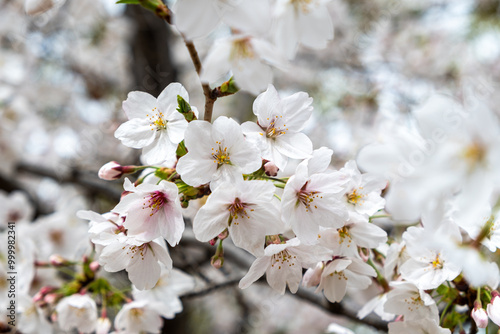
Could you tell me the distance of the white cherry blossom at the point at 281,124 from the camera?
0.85 m

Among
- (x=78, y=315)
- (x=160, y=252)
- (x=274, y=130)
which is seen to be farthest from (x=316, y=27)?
(x=78, y=315)

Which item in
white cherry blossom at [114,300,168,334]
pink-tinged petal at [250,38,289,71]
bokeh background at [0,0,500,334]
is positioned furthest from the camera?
bokeh background at [0,0,500,334]

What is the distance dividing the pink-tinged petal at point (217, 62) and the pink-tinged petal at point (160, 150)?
214 mm

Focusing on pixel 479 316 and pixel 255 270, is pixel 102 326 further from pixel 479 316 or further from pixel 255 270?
pixel 479 316

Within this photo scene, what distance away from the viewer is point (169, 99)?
0.87 meters

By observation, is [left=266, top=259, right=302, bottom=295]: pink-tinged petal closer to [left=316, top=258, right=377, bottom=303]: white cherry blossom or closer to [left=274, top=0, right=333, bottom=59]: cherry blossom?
[left=316, top=258, right=377, bottom=303]: white cherry blossom

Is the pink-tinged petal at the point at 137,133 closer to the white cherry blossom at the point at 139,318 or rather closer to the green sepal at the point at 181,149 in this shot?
the green sepal at the point at 181,149

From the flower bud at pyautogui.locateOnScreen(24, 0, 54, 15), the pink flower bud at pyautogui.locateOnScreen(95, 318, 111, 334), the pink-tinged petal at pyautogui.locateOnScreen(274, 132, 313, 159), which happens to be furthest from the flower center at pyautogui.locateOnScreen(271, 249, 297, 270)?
the flower bud at pyautogui.locateOnScreen(24, 0, 54, 15)

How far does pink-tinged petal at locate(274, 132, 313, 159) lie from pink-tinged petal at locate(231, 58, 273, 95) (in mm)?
199

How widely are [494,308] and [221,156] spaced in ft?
2.28

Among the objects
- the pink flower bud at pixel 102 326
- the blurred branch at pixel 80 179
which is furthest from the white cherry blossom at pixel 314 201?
the blurred branch at pixel 80 179

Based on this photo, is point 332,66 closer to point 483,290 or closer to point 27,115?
point 27,115

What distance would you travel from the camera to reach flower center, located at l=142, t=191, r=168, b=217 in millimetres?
823

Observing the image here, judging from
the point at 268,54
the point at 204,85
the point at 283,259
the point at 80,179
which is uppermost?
the point at 268,54
